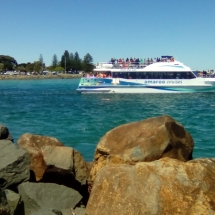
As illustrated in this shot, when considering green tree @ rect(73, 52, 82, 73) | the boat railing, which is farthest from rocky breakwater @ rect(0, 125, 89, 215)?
green tree @ rect(73, 52, 82, 73)

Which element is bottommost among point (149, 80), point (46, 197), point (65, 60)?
point (65, 60)

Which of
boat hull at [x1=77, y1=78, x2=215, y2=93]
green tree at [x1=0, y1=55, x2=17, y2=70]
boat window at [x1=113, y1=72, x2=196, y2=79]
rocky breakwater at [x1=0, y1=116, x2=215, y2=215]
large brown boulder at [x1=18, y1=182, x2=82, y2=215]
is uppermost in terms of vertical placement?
rocky breakwater at [x1=0, y1=116, x2=215, y2=215]

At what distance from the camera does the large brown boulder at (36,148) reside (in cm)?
558

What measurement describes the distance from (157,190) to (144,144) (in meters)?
1.39

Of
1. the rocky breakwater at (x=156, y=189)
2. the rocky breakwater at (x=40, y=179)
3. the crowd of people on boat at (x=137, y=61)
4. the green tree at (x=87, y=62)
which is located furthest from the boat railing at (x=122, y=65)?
the green tree at (x=87, y=62)

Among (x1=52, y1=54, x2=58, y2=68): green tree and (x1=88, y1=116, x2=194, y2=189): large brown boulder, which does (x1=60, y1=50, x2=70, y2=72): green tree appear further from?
(x1=88, y1=116, x2=194, y2=189): large brown boulder

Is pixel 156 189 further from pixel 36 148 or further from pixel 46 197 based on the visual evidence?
pixel 36 148

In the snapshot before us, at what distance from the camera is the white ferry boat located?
1543 inches

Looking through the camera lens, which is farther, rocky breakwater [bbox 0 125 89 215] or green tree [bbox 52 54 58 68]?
green tree [bbox 52 54 58 68]

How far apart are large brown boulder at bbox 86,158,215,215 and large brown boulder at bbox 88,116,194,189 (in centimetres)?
105

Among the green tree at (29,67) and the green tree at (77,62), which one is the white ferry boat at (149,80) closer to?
the green tree at (77,62)

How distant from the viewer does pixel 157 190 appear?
146 inches

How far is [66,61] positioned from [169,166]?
423ft

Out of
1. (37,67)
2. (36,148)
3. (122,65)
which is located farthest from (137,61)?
(37,67)
